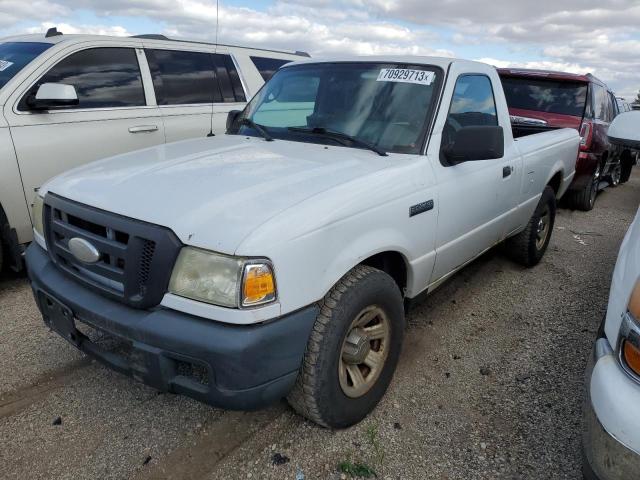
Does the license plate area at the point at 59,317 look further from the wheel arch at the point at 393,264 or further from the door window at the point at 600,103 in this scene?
the door window at the point at 600,103

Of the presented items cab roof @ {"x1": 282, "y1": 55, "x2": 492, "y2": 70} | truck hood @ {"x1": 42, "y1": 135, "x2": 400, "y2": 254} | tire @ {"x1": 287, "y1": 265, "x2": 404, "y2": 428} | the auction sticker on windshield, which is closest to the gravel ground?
tire @ {"x1": 287, "y1": 265, "x2": 404, "y2": 428}

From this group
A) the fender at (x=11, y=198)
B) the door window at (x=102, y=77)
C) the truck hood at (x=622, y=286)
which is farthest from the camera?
the door window at (x=102, y=77)

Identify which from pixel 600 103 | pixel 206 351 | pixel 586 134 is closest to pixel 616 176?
pixel 600 103

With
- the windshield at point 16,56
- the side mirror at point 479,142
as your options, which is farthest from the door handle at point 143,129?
the side mirror at point 479,142

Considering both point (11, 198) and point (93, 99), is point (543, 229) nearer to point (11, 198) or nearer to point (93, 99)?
point (93, 99)

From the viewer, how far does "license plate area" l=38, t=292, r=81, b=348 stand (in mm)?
2301

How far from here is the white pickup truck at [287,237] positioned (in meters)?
1.94

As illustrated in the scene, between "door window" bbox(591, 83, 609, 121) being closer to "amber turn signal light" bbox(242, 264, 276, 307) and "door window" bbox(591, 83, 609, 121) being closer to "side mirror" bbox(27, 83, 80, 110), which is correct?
"side mirror" bbox(27, 83, 80, 110)

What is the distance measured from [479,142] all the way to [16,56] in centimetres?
383

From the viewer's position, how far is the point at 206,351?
6.20ft

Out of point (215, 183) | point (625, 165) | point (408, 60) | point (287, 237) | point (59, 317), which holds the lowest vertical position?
point (625, 165)

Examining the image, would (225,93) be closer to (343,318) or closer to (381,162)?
(381,162)

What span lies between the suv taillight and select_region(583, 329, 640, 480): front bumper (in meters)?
5.85

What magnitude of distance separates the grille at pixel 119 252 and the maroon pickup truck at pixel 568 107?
578 centimetres
